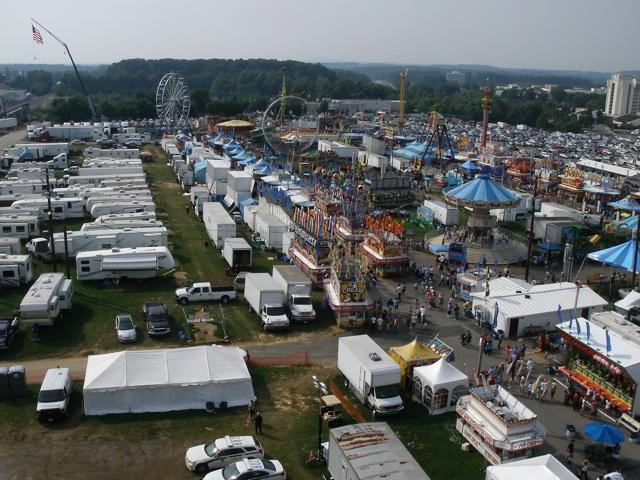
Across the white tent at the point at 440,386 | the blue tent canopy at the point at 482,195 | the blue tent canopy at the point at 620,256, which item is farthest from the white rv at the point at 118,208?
the blue tent canopy at the point at 620,256

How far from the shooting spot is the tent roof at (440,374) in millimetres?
17812

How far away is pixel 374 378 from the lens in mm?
17672

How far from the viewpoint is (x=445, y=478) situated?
1495cm

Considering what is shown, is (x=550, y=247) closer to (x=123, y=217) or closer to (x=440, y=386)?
(x=440, y=386)

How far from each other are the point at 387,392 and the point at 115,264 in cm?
1535

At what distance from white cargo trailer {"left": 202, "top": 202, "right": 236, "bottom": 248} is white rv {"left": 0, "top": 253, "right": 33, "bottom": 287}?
1008 cm

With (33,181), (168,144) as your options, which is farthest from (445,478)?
(168,144)

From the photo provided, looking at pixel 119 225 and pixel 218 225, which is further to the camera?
pixel 119 225

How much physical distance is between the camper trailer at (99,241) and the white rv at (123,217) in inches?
138

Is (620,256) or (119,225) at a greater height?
(119,225)

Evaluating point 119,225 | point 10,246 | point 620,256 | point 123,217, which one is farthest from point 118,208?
point 620,256

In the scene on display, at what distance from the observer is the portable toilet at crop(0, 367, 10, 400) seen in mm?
17516

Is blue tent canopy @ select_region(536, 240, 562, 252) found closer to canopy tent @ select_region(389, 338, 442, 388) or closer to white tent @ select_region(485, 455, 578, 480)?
canopy tent @ select_region(389, 338, 442, 388)

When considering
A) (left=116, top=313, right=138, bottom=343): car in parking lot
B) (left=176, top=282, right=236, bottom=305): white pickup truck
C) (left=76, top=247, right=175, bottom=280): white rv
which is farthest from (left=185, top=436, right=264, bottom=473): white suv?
(left=76, top=247, right=175, bottom=280): white rv
